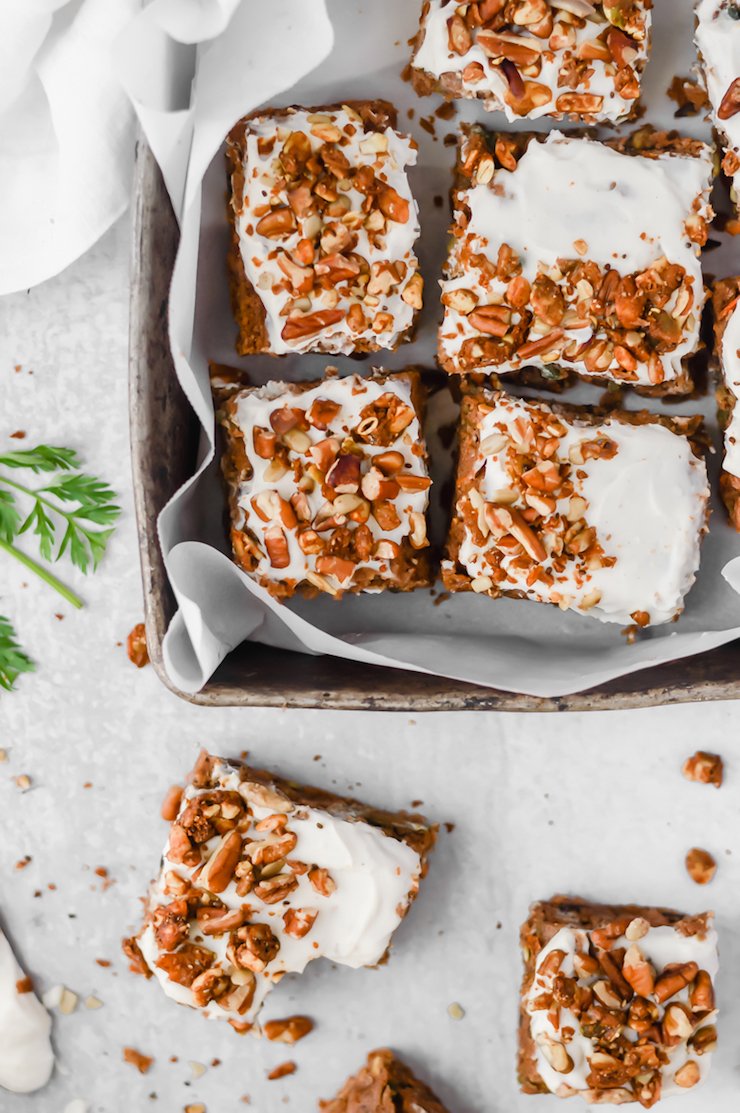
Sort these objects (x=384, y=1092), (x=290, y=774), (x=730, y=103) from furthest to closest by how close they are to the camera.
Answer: (x=290, y=774) < (x=384, y=1092) < (x=730, y=103)

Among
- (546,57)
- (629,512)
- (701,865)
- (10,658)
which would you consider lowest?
(701,865)

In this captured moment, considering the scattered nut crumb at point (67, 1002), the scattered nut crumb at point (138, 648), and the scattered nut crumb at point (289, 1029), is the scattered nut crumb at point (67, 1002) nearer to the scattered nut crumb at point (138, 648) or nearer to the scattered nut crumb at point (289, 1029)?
the scattered nut crumb at point (289, 1029)

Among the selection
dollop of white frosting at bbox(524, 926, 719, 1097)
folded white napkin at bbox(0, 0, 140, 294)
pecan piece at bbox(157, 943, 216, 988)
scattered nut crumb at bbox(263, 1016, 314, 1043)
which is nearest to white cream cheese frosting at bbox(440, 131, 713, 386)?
folded white napkin at bbox(0, 0, 140, 294)

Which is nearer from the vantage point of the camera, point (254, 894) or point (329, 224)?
point (329, 224)

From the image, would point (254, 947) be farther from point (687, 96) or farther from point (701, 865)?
point (687, 96)

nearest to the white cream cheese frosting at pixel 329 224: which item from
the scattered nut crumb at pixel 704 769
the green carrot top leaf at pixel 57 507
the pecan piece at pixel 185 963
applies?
the green carrot top leaf at pixel 57 507

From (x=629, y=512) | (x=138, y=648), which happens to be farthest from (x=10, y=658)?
(x=629, y=512)
